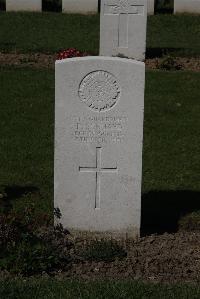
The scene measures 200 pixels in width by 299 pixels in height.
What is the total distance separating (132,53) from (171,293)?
10233 millimetres

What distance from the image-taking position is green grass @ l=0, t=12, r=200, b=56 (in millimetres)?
17297

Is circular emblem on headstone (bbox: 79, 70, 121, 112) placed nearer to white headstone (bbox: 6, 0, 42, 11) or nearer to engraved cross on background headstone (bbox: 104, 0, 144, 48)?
engraved cross on background headstone (bbox: 104, 0, 144, 48)

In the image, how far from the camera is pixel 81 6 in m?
22.4

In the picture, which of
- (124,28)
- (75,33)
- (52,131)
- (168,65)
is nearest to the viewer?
(52,131)

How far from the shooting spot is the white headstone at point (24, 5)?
878 inches

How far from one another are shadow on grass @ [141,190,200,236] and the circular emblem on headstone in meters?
1.24

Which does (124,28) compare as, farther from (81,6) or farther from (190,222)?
(190,222)

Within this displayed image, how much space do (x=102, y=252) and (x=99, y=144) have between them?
2.89ft

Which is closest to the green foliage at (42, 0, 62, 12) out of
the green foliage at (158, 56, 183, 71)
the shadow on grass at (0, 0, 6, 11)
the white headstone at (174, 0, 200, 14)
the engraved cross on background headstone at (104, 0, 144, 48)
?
the shadow on grass at (0, 0, 6, 11)

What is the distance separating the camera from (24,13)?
72.3ft

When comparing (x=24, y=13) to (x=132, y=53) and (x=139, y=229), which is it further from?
(x=139, y=229)

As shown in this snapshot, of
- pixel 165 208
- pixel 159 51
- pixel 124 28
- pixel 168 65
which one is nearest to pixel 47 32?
pixel 159 51

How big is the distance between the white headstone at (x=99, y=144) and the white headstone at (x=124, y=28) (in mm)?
8405

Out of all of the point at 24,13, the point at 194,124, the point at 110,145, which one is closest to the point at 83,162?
the point at 110,145
